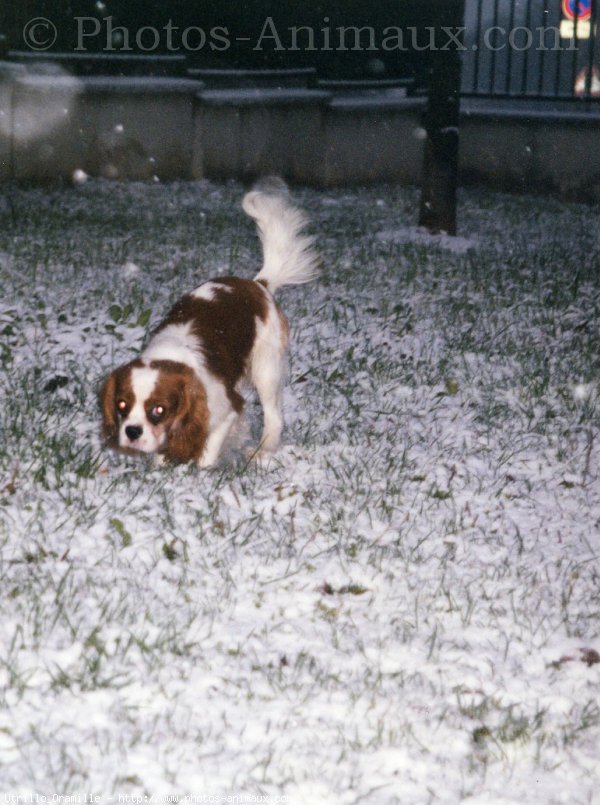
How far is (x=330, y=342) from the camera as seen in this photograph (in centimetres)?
730

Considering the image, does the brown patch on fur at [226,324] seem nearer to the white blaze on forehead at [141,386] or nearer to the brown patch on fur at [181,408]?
the brown patch on fur at [181,408]

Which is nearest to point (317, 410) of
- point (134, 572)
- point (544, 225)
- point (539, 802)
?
point (134, 572)

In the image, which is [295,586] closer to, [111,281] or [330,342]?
[330,342]

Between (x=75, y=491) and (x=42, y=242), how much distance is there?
5.43 meters

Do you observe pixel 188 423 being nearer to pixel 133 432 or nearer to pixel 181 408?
pixel 181 408

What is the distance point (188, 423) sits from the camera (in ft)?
15.9

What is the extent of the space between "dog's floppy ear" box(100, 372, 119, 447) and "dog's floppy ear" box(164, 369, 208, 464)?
0.73 ft

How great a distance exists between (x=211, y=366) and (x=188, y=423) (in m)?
0.32

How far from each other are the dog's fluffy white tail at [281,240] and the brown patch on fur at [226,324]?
396mm

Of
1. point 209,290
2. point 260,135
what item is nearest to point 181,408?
point 209,290

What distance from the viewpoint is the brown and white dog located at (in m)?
4.69

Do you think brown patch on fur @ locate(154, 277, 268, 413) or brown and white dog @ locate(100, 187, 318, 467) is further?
brown patch on fur @ locate(154, 277, 268, 413)

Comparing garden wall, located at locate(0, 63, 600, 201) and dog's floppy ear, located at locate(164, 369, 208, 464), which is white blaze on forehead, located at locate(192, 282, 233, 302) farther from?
garden wall, located at locate(0, 63, 600, 201)

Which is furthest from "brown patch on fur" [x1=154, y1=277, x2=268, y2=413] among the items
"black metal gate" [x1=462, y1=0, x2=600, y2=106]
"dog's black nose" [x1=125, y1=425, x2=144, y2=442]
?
"black metal gate" [x1=462, y1=0, x2=600, y2=106]
